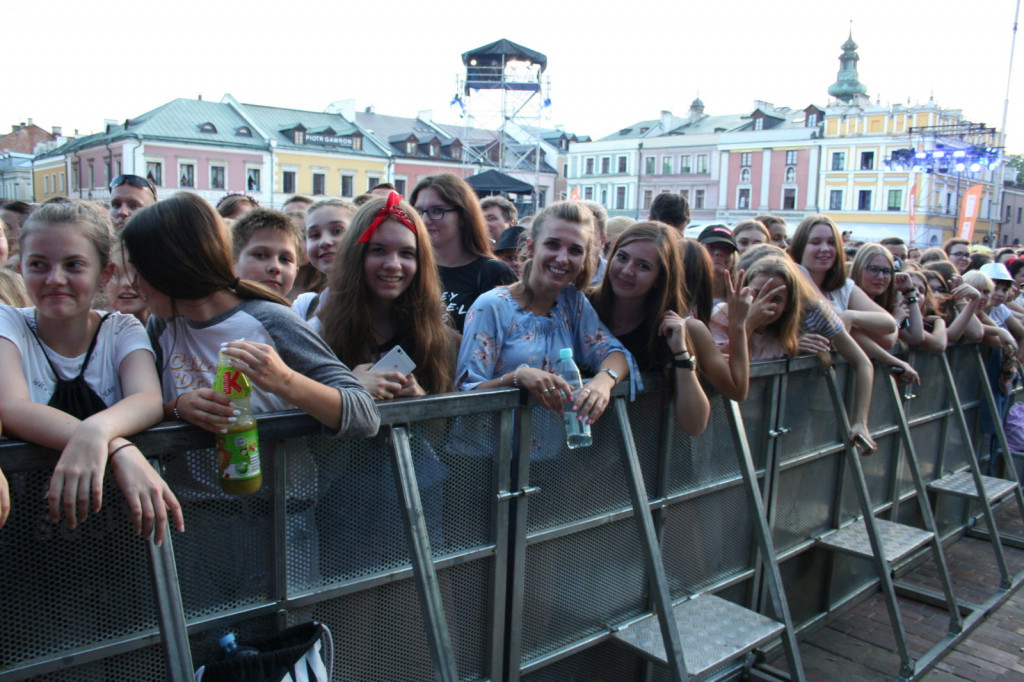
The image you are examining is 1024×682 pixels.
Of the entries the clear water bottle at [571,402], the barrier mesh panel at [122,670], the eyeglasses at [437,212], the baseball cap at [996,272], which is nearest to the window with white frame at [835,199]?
the baseball cap at [996,272]

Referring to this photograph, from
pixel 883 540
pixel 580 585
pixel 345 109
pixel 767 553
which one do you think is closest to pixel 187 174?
pixel 345 109

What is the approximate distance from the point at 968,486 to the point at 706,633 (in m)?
3.90

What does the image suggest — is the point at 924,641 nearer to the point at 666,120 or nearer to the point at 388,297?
the point at 388,297

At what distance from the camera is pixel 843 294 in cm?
510

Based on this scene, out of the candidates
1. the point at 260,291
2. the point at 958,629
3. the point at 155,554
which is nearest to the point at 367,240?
the point at 260,291

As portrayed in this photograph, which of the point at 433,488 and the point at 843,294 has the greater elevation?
the point at 843,294

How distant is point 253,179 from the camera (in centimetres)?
Answer: 4966

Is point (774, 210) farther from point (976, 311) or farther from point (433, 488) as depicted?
point (433, 488)

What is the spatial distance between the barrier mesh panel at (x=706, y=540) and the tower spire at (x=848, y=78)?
83500 millimetres

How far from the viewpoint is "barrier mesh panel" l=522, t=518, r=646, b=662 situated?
116 inches

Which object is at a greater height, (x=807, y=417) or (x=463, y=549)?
(x=807, y=417)

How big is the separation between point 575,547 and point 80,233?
7.00 feet

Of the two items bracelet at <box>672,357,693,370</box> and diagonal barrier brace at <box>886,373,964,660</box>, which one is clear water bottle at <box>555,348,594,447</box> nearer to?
bracelet at <box>672,357,693,370</box>

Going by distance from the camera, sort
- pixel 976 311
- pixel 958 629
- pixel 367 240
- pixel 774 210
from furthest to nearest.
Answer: pixel 774 210 → pixel 976 311 → pixel 958 629 → pixel 367 240
